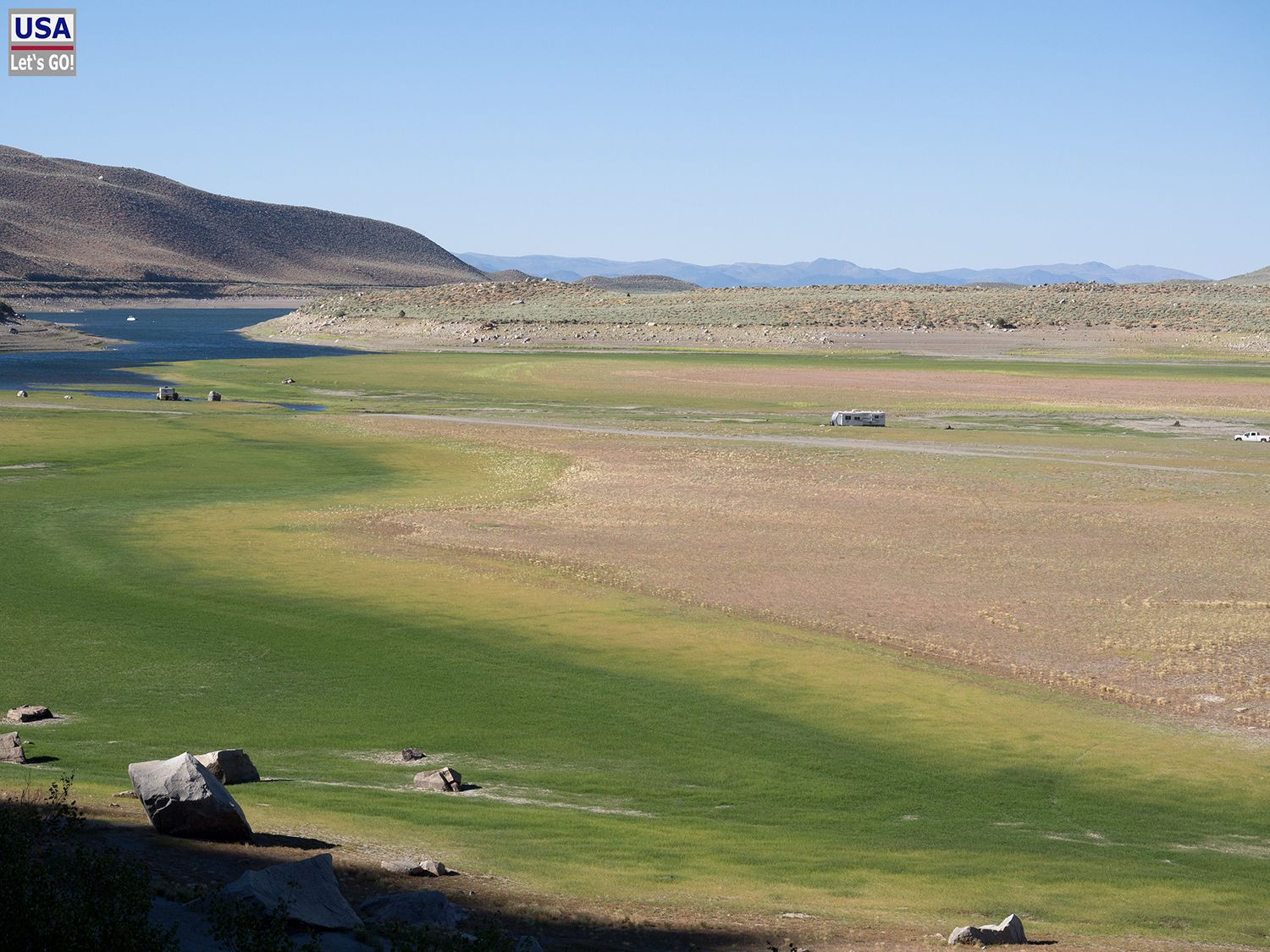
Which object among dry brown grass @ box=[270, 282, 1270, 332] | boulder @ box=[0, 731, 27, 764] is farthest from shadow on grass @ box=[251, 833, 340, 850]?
dry brown grass @ box=[270, 282, 1270, 332]

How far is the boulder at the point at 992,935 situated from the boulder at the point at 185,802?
6.25 meters

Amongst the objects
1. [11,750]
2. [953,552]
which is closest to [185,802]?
[11,750]

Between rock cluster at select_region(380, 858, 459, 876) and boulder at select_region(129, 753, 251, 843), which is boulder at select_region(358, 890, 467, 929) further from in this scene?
boulder at select_region(129, 753, 251, 843)

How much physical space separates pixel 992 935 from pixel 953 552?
21.9 metres

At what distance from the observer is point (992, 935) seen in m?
11.5

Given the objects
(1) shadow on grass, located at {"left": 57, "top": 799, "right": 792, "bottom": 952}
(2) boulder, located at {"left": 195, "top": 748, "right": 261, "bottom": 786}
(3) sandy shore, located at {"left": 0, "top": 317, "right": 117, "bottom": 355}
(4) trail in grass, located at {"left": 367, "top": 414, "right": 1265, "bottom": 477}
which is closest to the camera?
(1) shadow on grass, located at {"left": 57, "top": 799, "right": 792, "bottom": 952}

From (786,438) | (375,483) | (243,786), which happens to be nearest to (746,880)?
(243,786)

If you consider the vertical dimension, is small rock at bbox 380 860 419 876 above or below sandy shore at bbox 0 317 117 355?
below

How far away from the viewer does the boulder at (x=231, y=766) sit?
583 inches

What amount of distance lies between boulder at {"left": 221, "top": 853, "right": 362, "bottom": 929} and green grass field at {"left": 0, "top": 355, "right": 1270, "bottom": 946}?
271cm

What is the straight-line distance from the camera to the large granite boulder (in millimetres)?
18281

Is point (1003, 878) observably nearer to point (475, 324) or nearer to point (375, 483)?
point (375, 483)

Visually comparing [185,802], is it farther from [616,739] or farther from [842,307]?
[842,307]

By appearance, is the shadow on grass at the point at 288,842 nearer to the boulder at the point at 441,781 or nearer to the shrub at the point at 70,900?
the shrub at the point at 70,900
